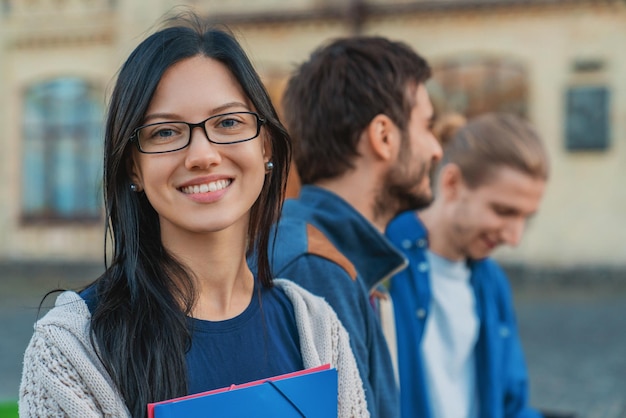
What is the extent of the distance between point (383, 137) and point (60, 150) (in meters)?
15.4

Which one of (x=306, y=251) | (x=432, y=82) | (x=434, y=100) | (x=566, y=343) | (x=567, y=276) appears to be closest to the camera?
(x=306, y=251)

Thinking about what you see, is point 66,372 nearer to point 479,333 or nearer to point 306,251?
point 306,251

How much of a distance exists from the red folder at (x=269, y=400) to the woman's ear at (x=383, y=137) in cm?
95

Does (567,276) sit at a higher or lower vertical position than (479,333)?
lower

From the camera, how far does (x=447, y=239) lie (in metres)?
3.03

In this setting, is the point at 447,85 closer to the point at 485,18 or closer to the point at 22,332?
the point at 485,18

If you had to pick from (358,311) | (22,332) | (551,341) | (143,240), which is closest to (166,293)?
(143,240)

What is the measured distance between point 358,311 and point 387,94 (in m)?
0.67

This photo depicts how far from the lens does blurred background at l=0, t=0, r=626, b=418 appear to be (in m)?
13.1

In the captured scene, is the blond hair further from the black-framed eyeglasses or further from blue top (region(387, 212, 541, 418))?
the black-framed eyeglasses

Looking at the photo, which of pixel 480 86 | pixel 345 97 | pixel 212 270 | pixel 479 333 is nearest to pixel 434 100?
pixel 480 86

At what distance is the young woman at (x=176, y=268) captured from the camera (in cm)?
138

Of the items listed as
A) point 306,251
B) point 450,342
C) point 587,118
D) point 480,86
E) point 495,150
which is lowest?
point 450,342

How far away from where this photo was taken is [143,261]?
153 centimetres
